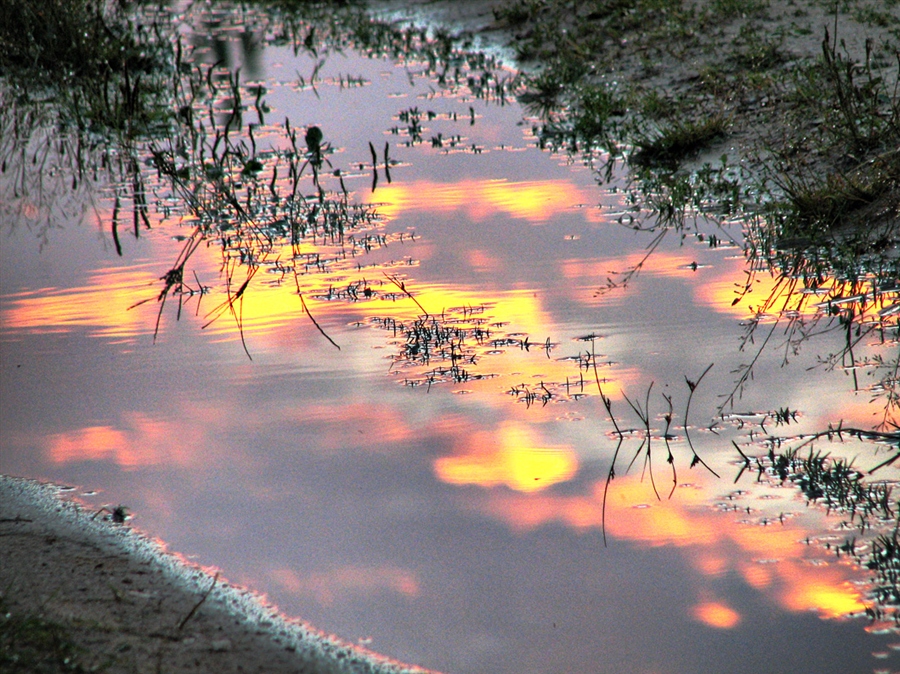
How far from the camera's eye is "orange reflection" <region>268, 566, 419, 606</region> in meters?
2.80

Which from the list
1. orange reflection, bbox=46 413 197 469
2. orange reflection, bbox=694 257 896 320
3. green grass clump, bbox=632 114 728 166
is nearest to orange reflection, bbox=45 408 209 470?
orange reflection, bbox=46 413 197 469

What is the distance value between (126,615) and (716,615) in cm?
138

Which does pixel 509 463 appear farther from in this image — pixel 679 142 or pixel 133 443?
pixel 679 142

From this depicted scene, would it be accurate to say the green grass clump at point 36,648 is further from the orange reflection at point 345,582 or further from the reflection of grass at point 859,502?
the reflection of grass at point 859,502

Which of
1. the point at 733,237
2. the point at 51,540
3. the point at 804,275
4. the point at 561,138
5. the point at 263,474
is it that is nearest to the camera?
the point at 51,540

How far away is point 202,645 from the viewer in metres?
2.57

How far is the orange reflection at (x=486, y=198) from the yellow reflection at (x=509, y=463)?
2.59 m

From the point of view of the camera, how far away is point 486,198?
6488mm

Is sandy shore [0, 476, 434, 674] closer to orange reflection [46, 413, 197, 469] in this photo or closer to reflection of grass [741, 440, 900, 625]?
orange reflection [46, 413, 197, 469]

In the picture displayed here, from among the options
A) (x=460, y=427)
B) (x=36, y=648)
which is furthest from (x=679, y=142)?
(x=36, y=648)

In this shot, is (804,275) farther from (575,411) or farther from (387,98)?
(387,98)

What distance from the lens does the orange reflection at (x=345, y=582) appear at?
2.80 meters

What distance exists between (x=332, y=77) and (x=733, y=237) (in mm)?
5751

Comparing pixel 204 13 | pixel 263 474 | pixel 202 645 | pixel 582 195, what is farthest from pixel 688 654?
pixel 204 13
